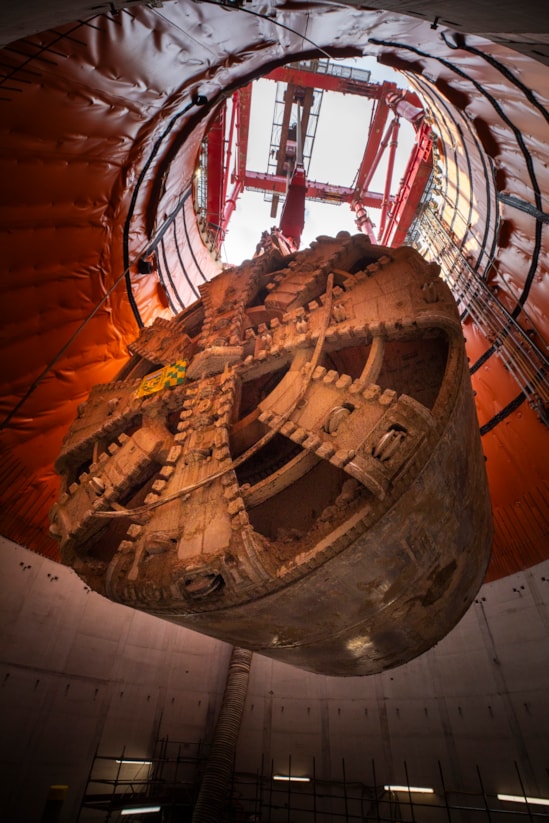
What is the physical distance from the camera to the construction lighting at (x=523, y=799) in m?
4.74

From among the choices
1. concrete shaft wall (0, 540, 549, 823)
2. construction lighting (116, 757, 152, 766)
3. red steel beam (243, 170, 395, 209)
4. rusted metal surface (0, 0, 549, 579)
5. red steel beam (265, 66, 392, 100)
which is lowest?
construction lighting (116, 757, 152, 766)

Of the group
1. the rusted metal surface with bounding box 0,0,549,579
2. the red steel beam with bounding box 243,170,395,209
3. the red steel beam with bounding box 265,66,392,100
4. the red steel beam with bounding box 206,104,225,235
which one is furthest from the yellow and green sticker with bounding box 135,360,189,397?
the red steel beam with bounding box 243,170,395,209

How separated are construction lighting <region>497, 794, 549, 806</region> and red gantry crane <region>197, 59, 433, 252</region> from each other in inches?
571

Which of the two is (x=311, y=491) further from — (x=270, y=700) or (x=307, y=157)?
(x=307, y=157)

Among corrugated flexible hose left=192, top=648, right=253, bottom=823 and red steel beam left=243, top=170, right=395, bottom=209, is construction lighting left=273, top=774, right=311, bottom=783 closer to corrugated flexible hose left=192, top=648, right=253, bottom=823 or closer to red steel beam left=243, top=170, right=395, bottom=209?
corrugated flexible hose left=192, top=648, right=253, bottom=823

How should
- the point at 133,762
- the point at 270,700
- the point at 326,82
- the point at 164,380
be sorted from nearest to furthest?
the point at 164,380 → the point at 133,762 → the point at 270,700 → the point at 326,82

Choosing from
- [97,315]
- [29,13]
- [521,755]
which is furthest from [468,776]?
[97,315]

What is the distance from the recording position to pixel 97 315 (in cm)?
720

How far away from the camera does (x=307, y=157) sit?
57.3 ft

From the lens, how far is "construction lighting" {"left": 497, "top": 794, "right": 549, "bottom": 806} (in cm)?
474

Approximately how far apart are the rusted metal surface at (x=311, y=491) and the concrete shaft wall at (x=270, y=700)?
3820mm

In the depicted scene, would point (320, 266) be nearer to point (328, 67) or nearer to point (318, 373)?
point (318, 373)

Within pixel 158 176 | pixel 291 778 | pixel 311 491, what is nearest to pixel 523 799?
pixel 291 778

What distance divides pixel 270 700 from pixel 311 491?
813 cm
